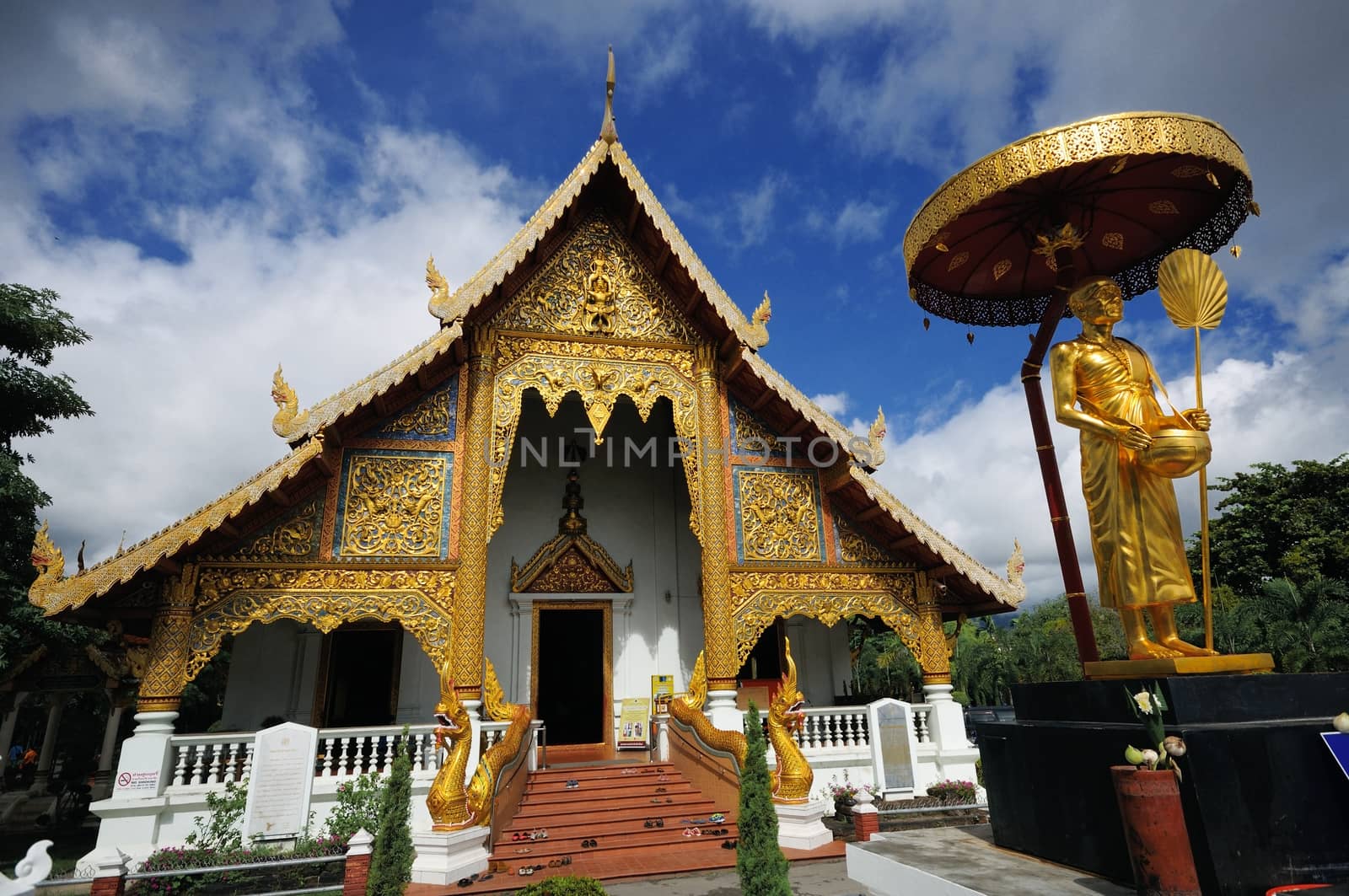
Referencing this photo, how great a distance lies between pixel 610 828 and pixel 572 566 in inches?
154

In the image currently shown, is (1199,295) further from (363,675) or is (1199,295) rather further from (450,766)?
(363,675)

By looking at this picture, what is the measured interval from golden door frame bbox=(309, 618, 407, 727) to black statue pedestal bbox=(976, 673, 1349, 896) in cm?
730

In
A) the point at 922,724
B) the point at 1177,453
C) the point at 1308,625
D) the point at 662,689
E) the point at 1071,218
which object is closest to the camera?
the point at 1177,453

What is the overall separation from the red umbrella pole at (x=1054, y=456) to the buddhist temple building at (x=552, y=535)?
323cm

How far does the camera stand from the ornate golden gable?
973 centimetres

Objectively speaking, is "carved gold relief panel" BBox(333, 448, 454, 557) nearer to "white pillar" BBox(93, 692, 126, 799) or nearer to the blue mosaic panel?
the blue mosaic panel

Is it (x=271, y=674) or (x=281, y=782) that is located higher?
(x=271, y=674)

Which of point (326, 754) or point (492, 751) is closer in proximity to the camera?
point (492, 751)

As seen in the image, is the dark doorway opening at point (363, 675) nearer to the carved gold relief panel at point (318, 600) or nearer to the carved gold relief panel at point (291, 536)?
the carved gold relief panel at point (318, 600)

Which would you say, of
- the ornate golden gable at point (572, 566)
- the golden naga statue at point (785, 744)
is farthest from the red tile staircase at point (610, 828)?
the ornate golden gable at point (572, 566)

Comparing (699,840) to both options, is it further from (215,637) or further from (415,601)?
(215,637)

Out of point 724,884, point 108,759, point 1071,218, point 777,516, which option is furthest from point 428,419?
point 108,759

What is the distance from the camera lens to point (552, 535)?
1003cm

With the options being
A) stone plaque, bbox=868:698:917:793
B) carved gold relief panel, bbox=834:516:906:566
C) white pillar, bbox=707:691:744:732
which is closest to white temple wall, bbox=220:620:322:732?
white pillar, bbox=707:691:744:732
